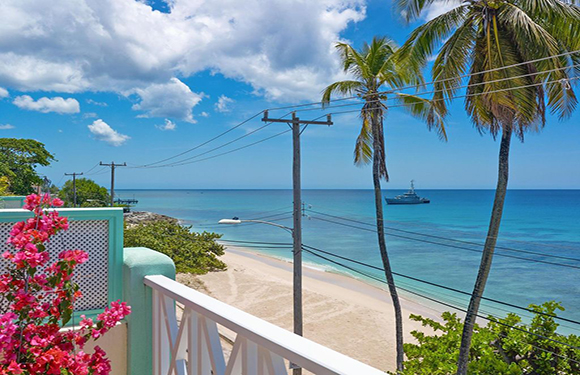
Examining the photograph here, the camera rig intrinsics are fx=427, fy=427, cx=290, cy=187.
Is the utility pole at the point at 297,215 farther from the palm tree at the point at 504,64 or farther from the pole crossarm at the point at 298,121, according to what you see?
the palm tree at the point at 504,64

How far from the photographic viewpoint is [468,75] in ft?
30.8

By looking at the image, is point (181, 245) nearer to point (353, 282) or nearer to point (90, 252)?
point (353, 282)

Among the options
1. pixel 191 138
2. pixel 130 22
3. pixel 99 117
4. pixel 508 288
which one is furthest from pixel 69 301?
pixel 191 138

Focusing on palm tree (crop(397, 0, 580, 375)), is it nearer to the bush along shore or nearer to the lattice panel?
the lattice panel

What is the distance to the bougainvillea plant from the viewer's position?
4.28 ft

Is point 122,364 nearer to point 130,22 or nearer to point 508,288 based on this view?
point 130,22

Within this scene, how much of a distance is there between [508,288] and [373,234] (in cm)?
2216

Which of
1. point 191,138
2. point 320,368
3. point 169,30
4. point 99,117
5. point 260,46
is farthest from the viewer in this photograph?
point 191,138

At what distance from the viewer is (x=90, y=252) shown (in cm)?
210

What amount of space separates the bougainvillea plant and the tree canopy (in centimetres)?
2589

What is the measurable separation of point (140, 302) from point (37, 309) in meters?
0.70

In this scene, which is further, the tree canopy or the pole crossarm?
the tree canopy

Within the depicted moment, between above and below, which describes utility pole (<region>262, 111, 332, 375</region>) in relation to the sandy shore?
above

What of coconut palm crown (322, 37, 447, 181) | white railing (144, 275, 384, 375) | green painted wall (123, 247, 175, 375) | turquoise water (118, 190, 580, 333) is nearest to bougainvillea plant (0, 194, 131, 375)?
white railing (144, 275, 384, 375)
